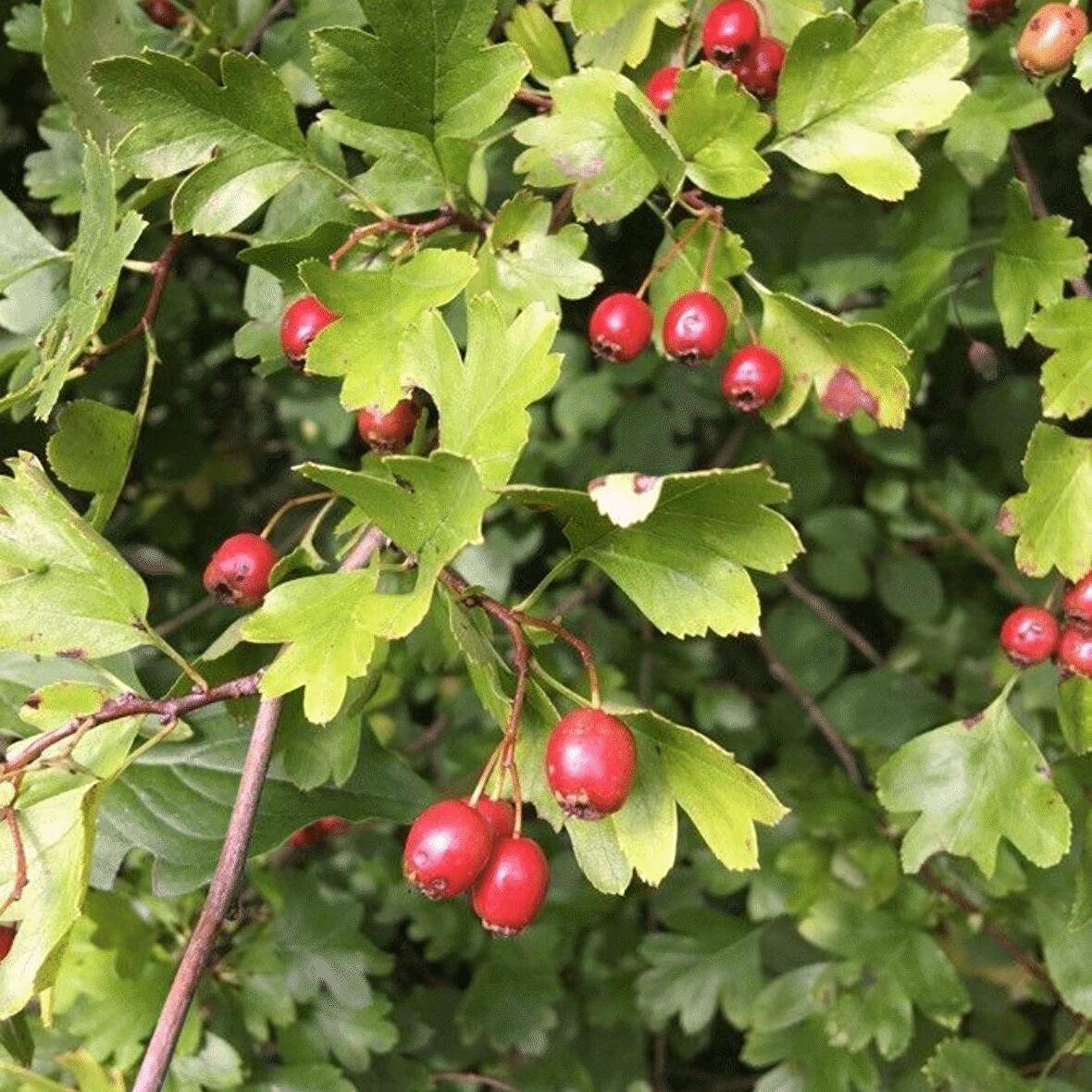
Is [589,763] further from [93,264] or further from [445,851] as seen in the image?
[93,264]

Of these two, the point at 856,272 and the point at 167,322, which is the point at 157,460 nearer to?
the point at 167,322

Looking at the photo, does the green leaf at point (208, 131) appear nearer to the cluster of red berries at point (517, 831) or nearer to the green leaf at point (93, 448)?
the green leaf at point (93, 448)

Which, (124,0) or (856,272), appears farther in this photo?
(856,272)

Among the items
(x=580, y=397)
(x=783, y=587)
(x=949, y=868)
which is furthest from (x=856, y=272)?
(x=949, y=868)

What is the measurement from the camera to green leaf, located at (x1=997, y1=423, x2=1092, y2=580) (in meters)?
1.04

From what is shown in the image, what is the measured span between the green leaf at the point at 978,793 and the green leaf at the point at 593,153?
0.54m

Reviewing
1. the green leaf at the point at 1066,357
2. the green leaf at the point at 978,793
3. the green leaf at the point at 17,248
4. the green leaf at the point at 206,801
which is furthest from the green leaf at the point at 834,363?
the green leaf at the point at 17,248

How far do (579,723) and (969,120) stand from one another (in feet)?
2.15

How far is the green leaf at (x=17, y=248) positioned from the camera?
3.87ft

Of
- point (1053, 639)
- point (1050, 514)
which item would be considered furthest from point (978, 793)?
point (1050, 514)

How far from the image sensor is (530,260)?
1022 millimetres

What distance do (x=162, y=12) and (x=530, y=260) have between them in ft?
1.80

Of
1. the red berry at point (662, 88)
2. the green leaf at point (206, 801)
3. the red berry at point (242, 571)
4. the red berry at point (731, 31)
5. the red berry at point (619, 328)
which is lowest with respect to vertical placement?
the green leaf at point (206, 801)

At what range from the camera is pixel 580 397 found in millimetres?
1766
